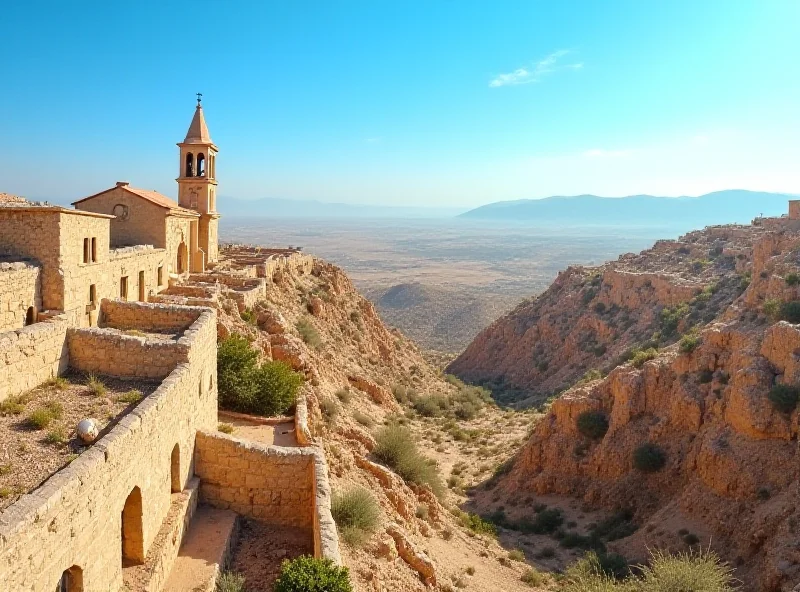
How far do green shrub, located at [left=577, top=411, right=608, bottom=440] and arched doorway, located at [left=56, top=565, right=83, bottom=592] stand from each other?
16176mm

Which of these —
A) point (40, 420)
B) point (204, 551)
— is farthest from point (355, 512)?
point (40, 420)

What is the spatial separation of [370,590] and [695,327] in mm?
20305

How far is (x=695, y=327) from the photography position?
24.7 metres

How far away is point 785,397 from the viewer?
48.5 ft

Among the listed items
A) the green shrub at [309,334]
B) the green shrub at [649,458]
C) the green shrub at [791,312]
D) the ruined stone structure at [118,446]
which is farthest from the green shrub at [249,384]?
the green shrub at [791,312]

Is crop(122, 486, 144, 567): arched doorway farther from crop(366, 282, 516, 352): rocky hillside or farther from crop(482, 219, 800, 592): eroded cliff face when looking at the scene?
crop(366, 282, 516, 352): rocky hillside

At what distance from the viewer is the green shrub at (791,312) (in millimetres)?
17438

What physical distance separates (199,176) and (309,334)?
10.3 meters

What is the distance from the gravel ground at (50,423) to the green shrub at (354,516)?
3702mm

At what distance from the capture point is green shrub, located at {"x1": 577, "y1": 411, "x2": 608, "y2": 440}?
763 inches

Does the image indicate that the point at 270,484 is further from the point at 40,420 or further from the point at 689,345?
the point at 689,345

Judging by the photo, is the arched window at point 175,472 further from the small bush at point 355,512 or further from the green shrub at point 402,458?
the green shrub at point 402,458

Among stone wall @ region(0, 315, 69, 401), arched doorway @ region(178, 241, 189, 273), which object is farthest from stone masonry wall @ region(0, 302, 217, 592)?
arched doorway @ region(178, 241, 189, 273)

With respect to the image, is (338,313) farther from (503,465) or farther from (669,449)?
(669,449)
